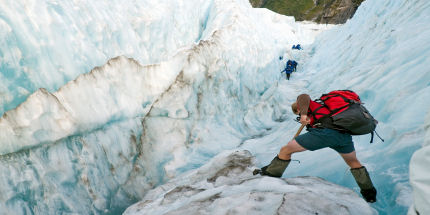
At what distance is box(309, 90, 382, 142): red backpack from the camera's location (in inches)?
95.1

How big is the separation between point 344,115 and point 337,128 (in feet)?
0.52

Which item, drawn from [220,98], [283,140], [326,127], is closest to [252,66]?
[220,98]

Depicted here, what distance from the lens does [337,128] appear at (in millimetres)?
2494

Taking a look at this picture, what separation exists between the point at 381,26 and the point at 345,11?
154ft

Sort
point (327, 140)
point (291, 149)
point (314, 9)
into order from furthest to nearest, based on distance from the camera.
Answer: point (314, 9) < point (291, 149) < point (327, 140)

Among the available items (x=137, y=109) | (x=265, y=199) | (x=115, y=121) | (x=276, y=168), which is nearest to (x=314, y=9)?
(x=137, y=109)

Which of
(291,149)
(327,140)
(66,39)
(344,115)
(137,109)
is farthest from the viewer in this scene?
(137,109)

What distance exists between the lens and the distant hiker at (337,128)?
96.8 inches

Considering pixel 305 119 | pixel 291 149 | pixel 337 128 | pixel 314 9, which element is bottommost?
pixel 291 149

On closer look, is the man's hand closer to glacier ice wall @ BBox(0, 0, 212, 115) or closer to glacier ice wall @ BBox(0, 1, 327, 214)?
glacier ice wall @ BBox(0, 1, 327, 214)

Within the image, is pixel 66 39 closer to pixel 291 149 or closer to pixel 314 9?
pixel 291 149

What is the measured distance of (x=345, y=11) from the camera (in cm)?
4709

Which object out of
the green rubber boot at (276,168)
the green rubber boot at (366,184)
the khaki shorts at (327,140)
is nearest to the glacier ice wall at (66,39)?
the green rubber boot at (276,168)

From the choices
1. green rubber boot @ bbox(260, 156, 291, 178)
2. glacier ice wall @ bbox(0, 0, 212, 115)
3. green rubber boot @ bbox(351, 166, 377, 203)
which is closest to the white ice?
glacier ice wall @ bbox(0, 0, 212, 115)
